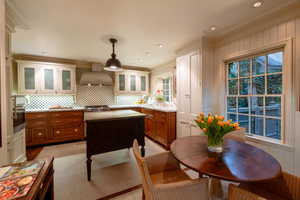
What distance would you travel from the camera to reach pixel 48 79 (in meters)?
3.82

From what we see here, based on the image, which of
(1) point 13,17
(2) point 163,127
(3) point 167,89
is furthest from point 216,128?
(3) point 167,89

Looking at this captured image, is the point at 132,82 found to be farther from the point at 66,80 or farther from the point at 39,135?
the point at 39,135

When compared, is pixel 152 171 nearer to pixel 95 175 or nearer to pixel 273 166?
pixel 273 166

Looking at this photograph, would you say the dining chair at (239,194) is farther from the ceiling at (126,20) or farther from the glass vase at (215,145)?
the ceiling at (126,20)

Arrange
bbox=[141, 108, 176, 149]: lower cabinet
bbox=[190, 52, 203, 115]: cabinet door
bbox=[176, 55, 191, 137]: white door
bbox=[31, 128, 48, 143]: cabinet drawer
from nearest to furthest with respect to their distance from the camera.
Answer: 1. bbox=[190, 52, 203, 115]: cabinet door
2. bbox=[176, 55, 191, 137]: white door
3. bbox=[141, 108, 176, 149]: lower cabinet
4. bbox=[31, 128, 48, 143]: cabinet drawer

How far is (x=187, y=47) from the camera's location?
9.74ft

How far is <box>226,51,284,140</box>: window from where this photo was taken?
77.5 inches

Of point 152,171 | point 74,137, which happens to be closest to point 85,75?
point 74,137

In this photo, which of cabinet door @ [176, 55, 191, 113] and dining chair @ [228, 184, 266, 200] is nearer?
dining chair @ [228, 184, 266, 200]

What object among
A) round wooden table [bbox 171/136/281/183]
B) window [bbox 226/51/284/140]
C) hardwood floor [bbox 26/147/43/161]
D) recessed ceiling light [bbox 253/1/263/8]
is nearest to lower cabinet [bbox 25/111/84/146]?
hardwood floor [bbox 26/147/43/161]

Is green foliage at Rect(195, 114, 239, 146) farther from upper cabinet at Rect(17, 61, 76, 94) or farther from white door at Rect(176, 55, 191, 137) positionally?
upper cabinet at Rect(17, 61, 76, 94)

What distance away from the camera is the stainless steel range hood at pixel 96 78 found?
420 cm

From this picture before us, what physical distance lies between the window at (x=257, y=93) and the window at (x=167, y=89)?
2092 millimetres

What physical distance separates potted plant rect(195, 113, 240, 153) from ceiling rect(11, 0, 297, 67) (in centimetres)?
155
